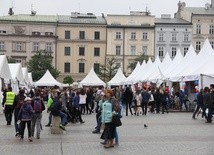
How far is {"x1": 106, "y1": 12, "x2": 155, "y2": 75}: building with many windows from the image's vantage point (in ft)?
302

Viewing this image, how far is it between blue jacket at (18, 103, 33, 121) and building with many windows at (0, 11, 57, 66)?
241 feet

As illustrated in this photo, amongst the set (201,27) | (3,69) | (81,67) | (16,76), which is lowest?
(16,76)

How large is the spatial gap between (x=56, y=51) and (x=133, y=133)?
73.8 meters

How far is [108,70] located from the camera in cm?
8881

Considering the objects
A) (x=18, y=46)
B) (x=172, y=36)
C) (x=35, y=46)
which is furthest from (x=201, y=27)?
(x=18, y=46)

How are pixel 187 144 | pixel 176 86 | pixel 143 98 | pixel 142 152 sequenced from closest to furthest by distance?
pixel 142 152
pixel 187 144
pixel 143 98
pixel 176 86

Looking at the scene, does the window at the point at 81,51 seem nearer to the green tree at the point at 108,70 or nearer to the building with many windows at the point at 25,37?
the building with many windows at the point at 25,37

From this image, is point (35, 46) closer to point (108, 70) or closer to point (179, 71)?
point (108, 70)

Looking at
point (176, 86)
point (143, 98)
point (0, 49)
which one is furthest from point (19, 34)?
point (143, 98)

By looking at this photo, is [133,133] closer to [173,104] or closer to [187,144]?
[187,144]

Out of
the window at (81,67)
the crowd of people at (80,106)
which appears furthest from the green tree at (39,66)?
the crowd of people at (80,106)

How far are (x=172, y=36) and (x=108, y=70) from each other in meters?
13.3

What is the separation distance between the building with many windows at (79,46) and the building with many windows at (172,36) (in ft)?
32.1

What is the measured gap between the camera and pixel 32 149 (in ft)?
48.7
